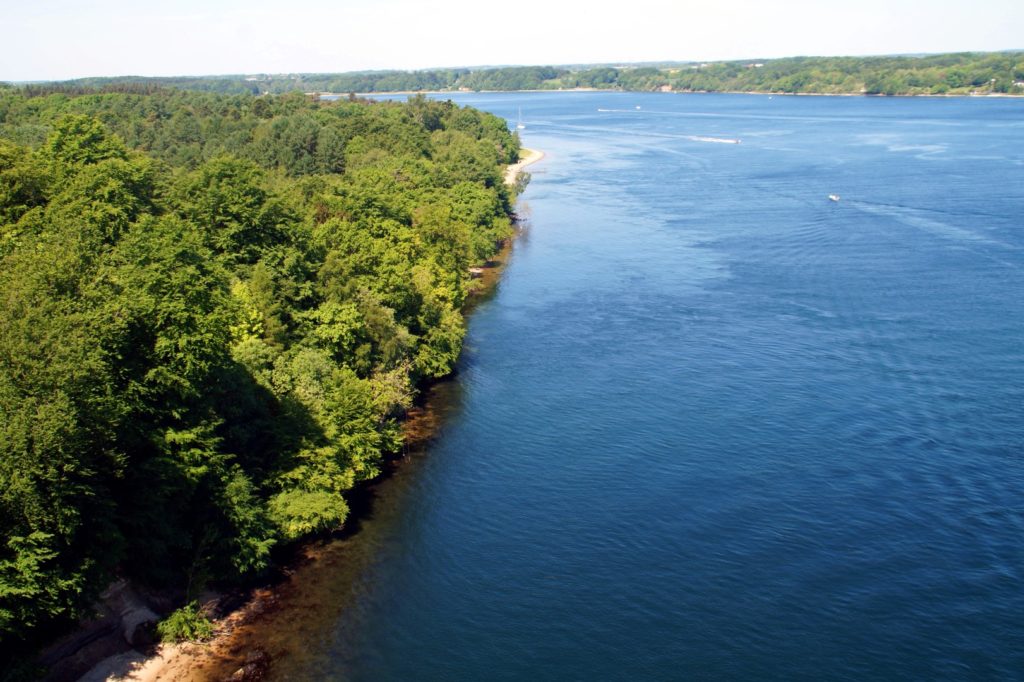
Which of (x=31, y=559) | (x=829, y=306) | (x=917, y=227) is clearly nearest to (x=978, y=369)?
(x=829, y=306)

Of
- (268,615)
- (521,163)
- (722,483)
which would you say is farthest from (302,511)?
(521,163)

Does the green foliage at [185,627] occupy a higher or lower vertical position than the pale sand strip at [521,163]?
lower

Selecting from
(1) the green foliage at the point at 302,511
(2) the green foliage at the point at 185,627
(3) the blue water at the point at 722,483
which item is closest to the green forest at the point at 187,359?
(1) the green foliage at the point at 302,511

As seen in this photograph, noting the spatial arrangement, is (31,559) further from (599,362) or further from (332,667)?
(599,362)

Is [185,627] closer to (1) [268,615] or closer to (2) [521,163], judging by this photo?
(1) [268,615]

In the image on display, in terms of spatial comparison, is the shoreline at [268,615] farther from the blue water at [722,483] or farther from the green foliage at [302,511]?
the green foliage at [302,511]

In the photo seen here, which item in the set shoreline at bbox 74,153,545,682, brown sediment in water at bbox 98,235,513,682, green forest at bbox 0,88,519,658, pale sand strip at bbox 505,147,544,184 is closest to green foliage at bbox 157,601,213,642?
shoreline at bbox 74,153,545,682
